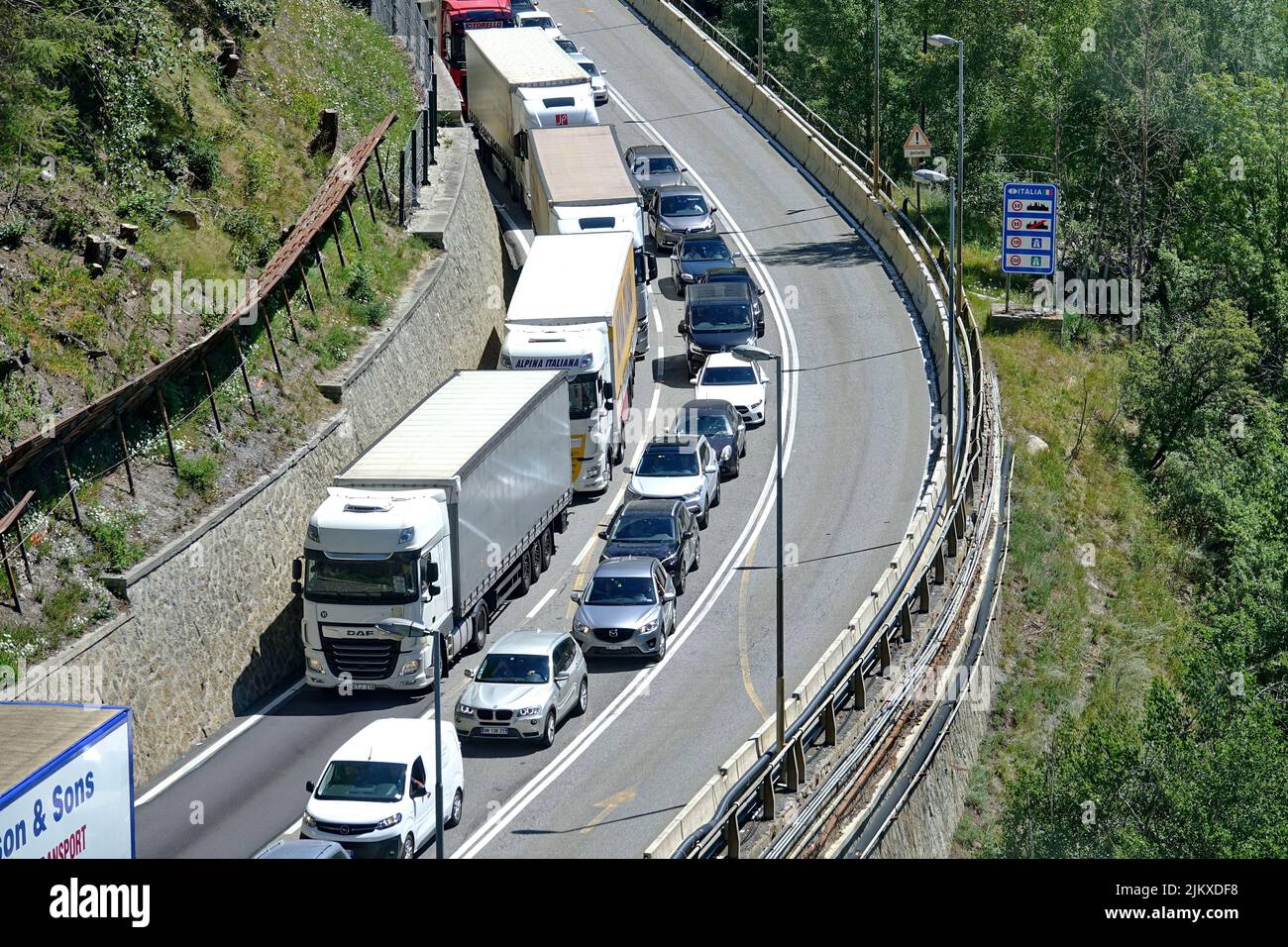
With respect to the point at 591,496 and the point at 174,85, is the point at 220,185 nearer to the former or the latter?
the point at 174,85

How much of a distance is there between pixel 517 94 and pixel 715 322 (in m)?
12.0

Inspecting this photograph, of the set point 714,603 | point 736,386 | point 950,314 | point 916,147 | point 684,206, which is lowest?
point 714,603

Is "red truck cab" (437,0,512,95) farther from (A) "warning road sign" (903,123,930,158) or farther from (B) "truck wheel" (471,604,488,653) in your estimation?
(B) "truck wheel" (471,604,488,653)

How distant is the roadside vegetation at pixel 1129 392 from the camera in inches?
1130

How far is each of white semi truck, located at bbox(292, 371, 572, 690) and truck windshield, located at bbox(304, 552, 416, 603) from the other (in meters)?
0.02

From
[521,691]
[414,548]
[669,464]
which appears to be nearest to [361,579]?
[414,548]

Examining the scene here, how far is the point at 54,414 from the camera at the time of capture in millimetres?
29375

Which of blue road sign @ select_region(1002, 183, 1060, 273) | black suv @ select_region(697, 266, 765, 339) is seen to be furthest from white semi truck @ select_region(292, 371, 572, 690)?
blue road sign @ select_region(1002, 183, 1060, 273)

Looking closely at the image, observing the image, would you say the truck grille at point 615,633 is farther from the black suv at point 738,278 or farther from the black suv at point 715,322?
the black suv at point 738,278

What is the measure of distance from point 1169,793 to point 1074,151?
4094cm

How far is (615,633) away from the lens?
30141mm

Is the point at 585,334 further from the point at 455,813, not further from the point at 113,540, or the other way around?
the point at 455,813

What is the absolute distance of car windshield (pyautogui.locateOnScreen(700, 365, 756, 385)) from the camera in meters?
42.6
